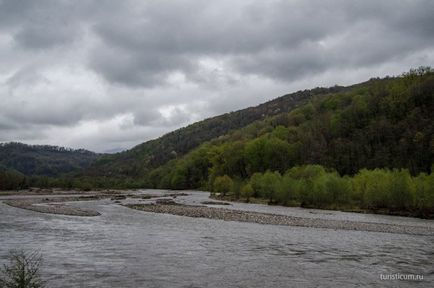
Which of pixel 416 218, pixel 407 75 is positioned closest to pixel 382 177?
pixel 416 218

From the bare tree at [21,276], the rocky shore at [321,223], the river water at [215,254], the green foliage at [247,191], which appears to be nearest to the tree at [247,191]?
the green foliage at [247,191]

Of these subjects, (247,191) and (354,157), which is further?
(354,157)

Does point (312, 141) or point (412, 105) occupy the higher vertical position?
point (412, 105)

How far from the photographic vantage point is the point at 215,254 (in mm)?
31594

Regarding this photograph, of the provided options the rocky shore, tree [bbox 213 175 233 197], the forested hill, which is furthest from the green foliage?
the rocky shore

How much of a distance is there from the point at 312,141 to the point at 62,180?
115657 mm

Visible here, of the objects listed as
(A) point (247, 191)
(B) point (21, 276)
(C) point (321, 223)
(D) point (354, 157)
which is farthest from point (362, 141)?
(B) point (21, 276)

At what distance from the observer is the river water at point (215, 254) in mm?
23906

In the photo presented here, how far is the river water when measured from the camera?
23.9 meters

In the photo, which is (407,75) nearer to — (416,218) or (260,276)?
(416,218)

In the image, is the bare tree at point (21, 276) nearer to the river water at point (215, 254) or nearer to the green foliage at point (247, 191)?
the river water at point (215, 254)

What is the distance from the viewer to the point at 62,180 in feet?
626

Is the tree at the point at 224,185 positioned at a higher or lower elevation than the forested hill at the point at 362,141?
lower

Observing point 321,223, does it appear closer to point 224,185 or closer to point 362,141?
point 224,185
